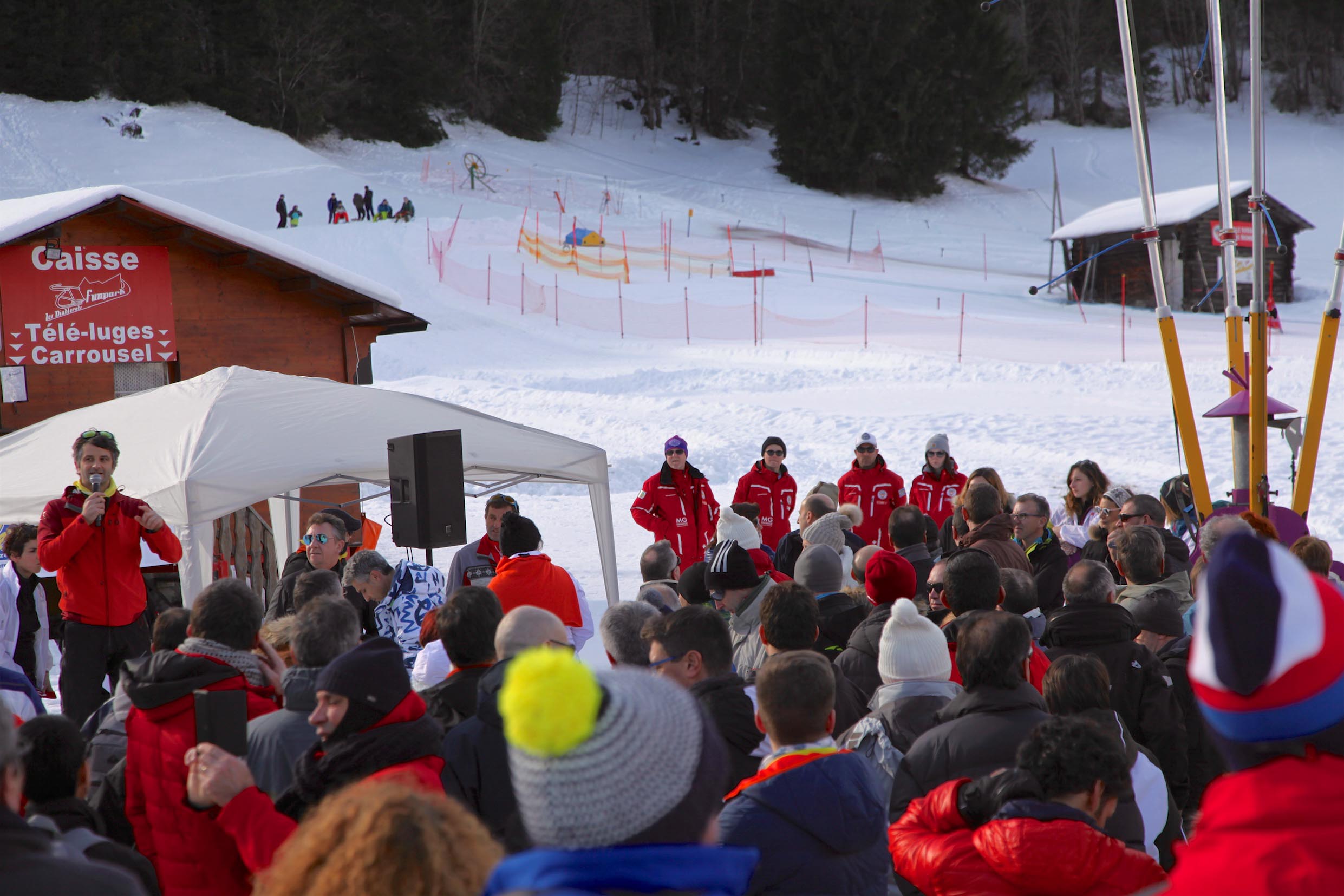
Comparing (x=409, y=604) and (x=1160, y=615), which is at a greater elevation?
(x=1160, y=615)

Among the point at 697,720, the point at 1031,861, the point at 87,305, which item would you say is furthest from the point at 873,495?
the point at 697,720

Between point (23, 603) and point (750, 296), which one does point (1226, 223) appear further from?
point (750, 296)

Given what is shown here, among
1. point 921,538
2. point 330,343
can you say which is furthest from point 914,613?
point 330,343

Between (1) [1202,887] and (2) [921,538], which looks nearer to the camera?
(1) [1202,887]

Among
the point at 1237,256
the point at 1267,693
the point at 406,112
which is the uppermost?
the point at 406,112

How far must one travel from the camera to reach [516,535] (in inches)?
241

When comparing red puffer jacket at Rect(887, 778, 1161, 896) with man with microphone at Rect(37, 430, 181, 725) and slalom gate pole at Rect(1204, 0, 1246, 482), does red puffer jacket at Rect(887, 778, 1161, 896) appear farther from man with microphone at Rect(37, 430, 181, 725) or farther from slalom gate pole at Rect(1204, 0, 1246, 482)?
slalom gate pole at Rect(1204, 0, 1246, 482)

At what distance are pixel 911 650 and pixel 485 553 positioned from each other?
453cm

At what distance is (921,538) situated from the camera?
22.9ft

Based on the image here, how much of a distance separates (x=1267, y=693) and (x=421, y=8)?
6638 centimetres

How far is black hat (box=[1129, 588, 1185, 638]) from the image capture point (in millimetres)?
4812

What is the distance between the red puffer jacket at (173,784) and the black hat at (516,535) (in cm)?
268

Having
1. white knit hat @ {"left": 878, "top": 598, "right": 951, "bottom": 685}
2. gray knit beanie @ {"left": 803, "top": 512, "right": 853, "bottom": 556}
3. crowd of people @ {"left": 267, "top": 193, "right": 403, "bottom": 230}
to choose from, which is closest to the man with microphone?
gray knit beanie @ {"left": 803, "top": 512, "right": 853, "bottom": 556}

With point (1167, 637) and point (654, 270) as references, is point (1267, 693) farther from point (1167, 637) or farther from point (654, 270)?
point (654, 270)
